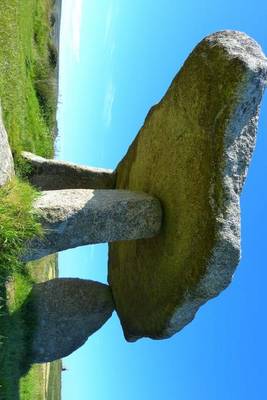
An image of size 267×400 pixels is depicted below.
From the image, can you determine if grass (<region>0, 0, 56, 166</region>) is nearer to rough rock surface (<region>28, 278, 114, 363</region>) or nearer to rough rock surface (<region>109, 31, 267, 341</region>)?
rough rock surface (<region>28, 278, 114, 363</region>)

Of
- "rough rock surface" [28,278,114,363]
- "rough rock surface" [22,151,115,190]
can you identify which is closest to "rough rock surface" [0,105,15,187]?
"rough rock surface" [22,151,115,190]

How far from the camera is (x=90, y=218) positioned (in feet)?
22.9

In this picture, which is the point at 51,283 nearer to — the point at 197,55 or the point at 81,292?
the point at 81,292

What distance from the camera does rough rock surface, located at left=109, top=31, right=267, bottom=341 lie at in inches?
243

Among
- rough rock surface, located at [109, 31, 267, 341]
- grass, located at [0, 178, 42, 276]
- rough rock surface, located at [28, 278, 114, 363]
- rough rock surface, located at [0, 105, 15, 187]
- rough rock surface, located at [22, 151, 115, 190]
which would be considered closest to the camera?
rough rock surface, located at [109, 31, 267, 341]

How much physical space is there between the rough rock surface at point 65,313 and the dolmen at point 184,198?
122 cm

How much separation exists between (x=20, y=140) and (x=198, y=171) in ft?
16.6

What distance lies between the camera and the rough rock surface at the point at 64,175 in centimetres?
1014

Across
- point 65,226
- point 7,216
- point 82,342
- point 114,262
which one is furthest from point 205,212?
point 82,342

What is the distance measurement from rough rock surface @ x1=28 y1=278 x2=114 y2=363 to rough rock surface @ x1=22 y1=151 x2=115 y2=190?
1761 mm

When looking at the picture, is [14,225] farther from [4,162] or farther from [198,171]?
[198,171]

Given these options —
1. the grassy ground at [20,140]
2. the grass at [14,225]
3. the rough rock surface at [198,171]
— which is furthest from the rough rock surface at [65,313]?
the grass at [14,225]

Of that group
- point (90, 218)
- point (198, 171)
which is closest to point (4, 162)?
point (90, 218)

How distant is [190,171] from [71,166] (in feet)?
12.3
